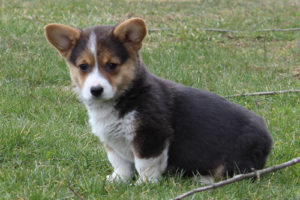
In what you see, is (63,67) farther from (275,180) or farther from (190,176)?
(275,180)

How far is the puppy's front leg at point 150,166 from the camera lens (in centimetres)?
499

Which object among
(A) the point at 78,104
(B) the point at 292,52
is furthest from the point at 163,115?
(B) the point at 292,52

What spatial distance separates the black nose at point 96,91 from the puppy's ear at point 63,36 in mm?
682

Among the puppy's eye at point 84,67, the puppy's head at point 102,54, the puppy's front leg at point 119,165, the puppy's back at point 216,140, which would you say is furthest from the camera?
the puppy's front leg at point 119,165

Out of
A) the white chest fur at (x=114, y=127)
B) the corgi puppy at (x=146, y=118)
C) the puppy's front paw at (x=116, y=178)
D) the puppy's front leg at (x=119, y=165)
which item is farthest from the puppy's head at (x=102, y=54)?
the puppy's front paw at (x=116, y=178)

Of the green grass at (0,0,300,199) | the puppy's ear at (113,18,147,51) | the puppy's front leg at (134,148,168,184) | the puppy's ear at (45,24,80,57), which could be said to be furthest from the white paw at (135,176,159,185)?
the puppy's ear at (45,24,80,57)

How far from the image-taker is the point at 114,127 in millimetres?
5059

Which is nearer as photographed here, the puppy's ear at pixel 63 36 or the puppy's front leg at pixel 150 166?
the puppy's front leg at pixel 150 166

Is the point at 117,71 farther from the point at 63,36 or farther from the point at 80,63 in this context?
the point at 63,36

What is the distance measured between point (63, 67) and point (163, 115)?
4492 mm

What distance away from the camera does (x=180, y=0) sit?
18.3 metres

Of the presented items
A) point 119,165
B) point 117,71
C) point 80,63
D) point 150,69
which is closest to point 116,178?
point 119,165

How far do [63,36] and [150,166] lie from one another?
1658mm

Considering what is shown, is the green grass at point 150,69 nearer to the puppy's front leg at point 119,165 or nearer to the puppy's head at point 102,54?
the puppy's front leg at point 119,165
